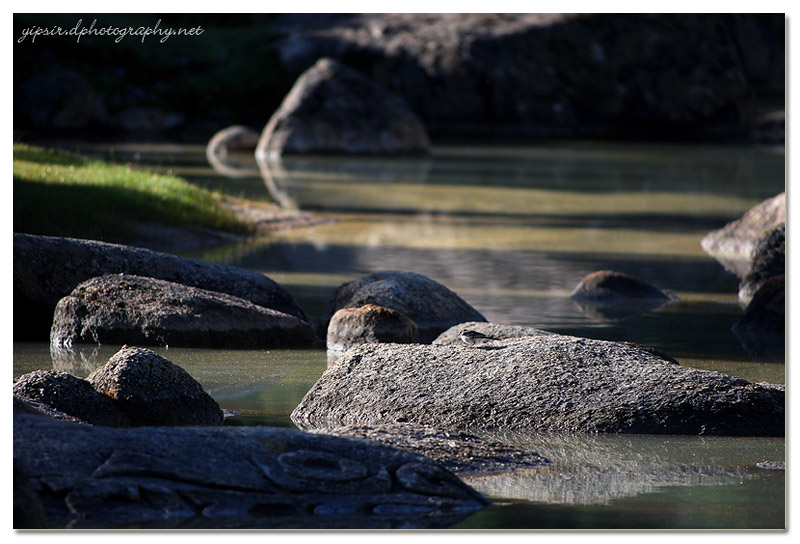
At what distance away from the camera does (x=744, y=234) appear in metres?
13.7

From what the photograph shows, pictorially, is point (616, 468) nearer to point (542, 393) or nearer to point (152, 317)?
point (542, 393)

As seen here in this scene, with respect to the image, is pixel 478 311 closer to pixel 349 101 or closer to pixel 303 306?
pixel 303 306

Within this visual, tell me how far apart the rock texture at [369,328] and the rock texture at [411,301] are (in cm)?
34

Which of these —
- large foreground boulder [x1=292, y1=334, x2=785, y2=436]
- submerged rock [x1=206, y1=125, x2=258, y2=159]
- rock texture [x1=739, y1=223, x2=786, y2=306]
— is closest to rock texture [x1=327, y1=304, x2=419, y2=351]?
large foreground boulder [x1=292, y1=334, x2=785, y2=436]

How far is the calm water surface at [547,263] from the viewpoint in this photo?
4812 mm

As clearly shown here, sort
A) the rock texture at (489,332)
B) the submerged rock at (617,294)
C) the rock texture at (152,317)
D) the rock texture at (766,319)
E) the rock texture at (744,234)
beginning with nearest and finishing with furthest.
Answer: the rock texture at (489,332) < the rock texture at (152,317) < the rock texture at (766,319) < the submerged rock at (617,294) < the rock texture at (744,234)

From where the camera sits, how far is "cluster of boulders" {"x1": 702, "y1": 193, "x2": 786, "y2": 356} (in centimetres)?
862

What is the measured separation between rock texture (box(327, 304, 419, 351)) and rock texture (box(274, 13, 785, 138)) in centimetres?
1554

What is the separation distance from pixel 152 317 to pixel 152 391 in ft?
6.80

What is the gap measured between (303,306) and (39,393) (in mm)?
4223

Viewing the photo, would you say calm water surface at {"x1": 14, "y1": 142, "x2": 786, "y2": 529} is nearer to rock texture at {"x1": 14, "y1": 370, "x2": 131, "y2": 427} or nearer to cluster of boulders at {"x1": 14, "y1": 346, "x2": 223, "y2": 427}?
cluster of boulders at {"x1": 14, "y1": 346, "x2": 223, "y2": 427}

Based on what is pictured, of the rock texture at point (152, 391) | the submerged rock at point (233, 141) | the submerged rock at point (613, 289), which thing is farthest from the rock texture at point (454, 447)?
the submerged rock at point (233, 141)

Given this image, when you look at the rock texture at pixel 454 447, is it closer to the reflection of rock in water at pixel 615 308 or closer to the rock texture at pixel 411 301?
the rock texture at pixel 411 301

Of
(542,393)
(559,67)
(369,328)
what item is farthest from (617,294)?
(559,67)
